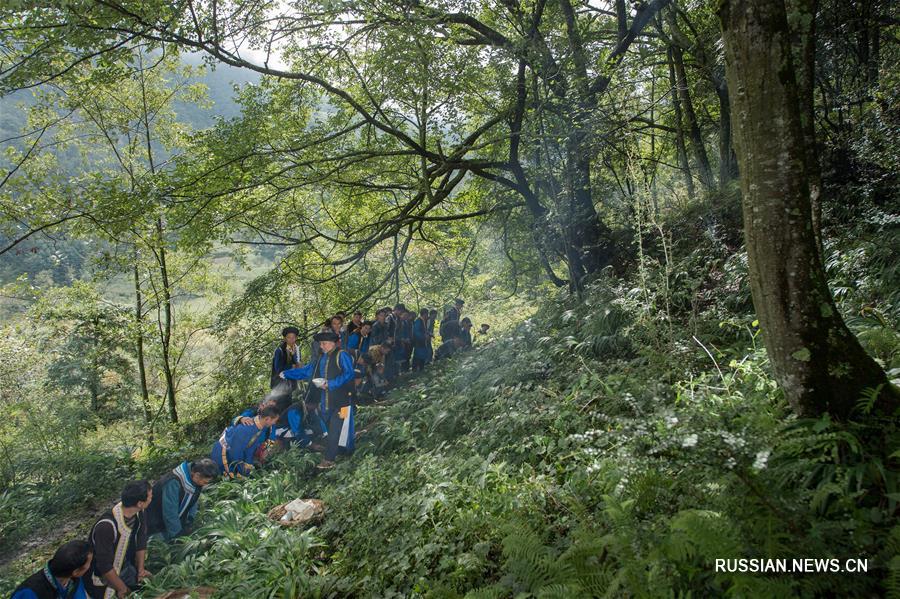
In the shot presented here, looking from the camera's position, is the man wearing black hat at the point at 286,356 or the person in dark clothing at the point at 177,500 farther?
the man wearing black hat at the point at 286,356

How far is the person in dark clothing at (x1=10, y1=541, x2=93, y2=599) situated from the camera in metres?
4.20

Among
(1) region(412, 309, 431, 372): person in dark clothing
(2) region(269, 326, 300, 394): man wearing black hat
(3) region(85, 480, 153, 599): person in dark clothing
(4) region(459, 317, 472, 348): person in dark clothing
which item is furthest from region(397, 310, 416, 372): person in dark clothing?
(3) region(85, 480, 153, 599): person in dark clothing

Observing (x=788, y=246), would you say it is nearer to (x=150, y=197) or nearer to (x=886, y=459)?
(x=886, y=459)

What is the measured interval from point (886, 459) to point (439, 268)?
12814 mm

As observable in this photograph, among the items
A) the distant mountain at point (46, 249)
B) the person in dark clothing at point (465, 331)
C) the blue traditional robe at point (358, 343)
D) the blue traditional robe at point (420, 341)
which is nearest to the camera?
the distant mountain at point (46, 249)

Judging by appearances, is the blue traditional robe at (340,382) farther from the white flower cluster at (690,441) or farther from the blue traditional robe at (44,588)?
the white flower cluster at (690,441)

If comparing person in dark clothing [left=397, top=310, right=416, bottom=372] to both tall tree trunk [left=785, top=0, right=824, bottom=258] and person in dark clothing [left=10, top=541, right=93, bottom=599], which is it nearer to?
person in dark clothing [left=10, top=541, right=93, bottom=599]

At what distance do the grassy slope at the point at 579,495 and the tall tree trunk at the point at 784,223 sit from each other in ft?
1.04

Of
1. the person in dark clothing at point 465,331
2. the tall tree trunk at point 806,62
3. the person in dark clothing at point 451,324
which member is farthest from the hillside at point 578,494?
the person in dark clothing at point 465,331

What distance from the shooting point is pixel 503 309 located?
1386 centimetres

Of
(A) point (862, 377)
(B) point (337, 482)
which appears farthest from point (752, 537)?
(B) point (337, 482)

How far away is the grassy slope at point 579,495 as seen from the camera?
86.8 inches

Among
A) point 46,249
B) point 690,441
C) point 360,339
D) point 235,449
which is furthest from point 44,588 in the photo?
point 46,249

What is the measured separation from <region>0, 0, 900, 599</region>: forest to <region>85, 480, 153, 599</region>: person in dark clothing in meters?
0.09
